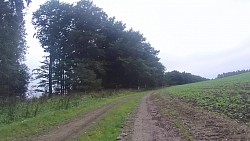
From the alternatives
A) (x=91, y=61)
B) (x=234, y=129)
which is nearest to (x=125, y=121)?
(x=234, y=129)

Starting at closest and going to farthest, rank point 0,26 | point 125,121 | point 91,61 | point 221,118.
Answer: point 221,118
point 125,121
point 0,26
point 91,61

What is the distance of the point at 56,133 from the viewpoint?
14250 mm

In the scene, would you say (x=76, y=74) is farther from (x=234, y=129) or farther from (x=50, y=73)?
(x=234, y=129)

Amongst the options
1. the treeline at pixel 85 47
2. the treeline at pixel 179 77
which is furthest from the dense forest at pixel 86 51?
the treeline at pixel 179 77

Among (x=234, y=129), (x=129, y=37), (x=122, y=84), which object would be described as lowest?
(x=234, y=129)

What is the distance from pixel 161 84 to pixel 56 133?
242 feet

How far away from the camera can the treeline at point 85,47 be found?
62719mm

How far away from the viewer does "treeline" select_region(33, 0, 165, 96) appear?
206ft

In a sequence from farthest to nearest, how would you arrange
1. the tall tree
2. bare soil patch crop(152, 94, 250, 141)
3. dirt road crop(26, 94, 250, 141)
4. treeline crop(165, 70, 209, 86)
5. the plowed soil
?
treeline crop(165, 70, 209, 86), the tall tree, dirt road crop(26, 94, 250, 141), the plowed soil, bare soil patch crop(152, 94, 250, 141)

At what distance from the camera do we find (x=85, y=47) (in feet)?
213

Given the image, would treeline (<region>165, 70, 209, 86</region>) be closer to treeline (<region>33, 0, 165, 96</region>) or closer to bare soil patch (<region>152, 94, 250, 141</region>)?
treeline (<region>33, 0, 165, 96</region>)

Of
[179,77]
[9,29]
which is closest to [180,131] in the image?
[9,29]

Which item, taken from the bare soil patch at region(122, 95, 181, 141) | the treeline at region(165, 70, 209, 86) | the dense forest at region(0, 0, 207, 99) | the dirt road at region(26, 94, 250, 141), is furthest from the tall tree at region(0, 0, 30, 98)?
the treeline at region(165, 70, 209, 86)

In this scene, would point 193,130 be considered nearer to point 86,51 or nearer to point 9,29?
point 9,29
